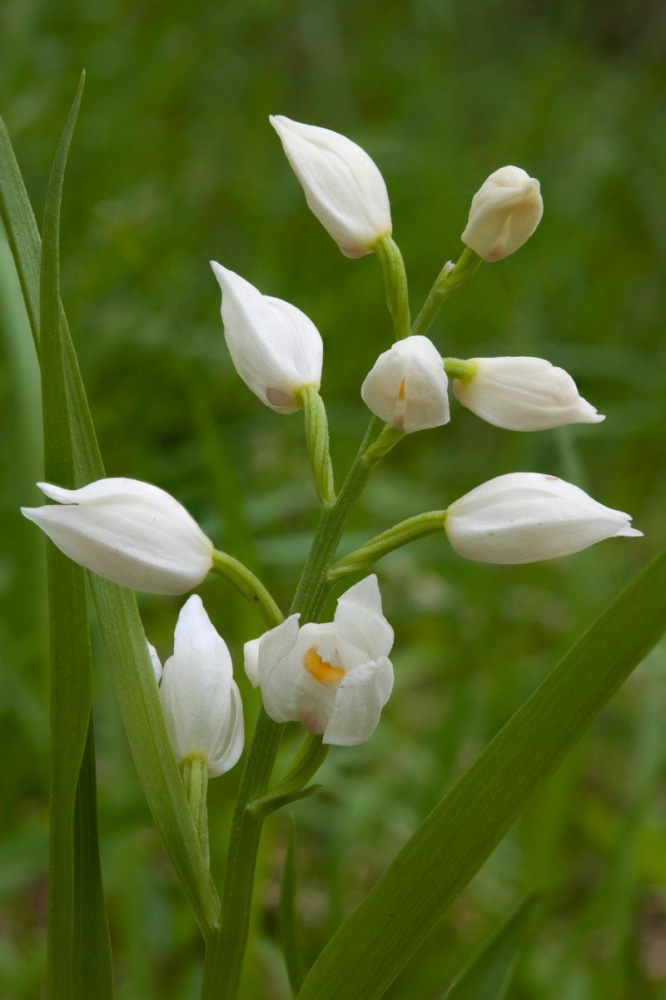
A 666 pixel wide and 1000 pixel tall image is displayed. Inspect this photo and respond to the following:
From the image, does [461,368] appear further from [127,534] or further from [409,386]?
[127,534]

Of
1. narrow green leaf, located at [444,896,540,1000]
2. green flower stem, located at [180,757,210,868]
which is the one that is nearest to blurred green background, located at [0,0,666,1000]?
narrow green leaf, located at [444,896,540,1000]

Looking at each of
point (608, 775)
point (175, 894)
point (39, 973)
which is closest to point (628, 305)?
point (608, 775)

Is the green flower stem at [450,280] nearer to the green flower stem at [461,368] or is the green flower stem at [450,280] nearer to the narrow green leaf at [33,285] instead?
the green flower stem at [461,368]

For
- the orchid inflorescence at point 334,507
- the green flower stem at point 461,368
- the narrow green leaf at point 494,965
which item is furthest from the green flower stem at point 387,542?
the narrow green leaf at point 494,965

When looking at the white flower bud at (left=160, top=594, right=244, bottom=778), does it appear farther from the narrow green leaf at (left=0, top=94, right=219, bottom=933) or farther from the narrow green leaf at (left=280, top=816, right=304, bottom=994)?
the narrow green leaf at (left=280, top=816, right=304, bottom=994)

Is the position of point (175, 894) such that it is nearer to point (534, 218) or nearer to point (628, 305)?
point (534, 218)

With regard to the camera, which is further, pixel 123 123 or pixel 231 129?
pixel 231 129

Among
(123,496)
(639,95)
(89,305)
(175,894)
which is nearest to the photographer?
(123,496)
